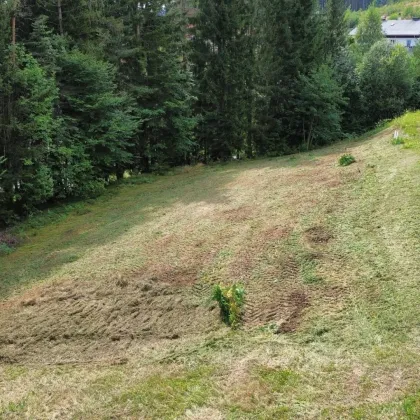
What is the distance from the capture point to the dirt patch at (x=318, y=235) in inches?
294

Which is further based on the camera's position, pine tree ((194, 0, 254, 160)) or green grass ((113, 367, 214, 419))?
pine tree ((194, 0, 254, 160))

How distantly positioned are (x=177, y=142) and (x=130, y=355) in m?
16.5

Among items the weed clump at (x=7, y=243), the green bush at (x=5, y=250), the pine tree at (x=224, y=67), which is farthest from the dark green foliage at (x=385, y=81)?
the green bush at (x=5, y=250)

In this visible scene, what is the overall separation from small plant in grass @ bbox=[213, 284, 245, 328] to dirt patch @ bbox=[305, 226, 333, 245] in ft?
6.67

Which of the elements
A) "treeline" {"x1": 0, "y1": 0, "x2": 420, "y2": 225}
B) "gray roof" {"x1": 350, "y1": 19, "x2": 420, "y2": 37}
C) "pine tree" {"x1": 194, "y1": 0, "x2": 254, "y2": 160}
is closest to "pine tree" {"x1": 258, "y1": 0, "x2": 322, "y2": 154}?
"treeline" {"x1": 0, "y1": 0, "x2": 420, "y2": 225}

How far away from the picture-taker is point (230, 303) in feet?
19.2

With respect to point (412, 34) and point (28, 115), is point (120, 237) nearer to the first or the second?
point (28, 115)

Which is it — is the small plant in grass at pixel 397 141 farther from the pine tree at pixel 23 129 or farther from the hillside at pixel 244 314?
the pine tree at pixel 23 129

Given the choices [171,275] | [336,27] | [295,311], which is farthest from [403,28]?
[295,311]

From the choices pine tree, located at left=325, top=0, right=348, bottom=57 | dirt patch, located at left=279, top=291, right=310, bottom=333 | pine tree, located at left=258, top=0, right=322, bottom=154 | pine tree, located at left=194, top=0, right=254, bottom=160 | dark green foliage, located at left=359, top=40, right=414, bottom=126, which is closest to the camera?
dirt patch, located at left=279, top=291, right=310, bottom=333

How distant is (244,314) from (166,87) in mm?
15874

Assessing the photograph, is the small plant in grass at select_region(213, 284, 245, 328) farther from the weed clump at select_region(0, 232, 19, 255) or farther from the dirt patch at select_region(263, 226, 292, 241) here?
the weed clump at select_region(0, 232, 19, 255)

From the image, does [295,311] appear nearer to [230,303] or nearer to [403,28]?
[230,303]

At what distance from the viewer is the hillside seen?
4332 millimetres
